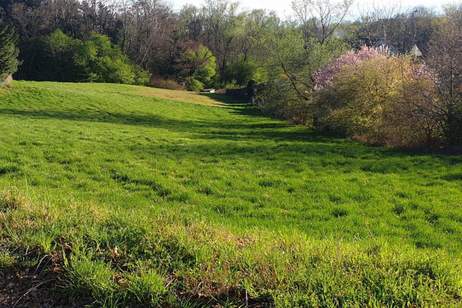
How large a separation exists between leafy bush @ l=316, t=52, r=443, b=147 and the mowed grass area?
1.84m

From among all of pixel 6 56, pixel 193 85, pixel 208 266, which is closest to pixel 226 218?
pixel 208 266

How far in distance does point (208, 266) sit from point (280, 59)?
28005mm

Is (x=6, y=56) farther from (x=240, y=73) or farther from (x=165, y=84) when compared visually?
(x=240, y=73)

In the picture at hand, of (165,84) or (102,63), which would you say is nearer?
(102,63)

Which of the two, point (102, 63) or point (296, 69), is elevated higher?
point (102, 63)

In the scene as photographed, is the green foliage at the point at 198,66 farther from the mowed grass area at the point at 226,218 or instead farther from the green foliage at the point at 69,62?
the mowed grass area at the point at 226,218

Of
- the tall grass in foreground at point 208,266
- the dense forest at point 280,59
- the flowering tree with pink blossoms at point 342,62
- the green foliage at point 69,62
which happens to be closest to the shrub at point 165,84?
the dense forest at point 280,59

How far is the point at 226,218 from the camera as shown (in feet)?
26.0

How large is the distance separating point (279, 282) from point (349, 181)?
8.92 meters

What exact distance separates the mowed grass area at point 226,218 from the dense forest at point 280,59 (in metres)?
2.86

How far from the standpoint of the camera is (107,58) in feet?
193

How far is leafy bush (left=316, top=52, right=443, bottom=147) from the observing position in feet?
57.6

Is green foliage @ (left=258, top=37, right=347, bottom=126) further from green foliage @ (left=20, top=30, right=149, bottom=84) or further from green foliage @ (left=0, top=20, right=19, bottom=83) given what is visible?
green foliage @ (left=20, top=30, right=149, bottom=84)

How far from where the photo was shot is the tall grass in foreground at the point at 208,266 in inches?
122
